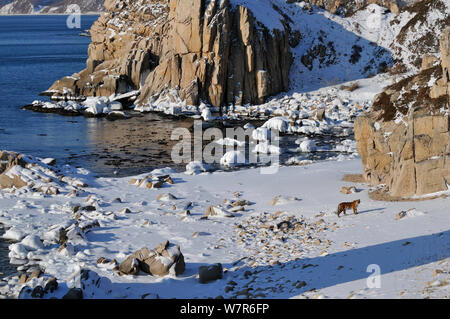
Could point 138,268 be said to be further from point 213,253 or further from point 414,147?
point 414,147

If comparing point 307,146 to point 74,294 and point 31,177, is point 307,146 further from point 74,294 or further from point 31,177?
point 74,294

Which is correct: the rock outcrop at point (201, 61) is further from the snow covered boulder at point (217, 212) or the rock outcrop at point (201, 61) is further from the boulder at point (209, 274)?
the boulder at point (209, 274)

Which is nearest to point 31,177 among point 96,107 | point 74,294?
point 74,294

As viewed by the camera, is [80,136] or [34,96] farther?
[34,96]

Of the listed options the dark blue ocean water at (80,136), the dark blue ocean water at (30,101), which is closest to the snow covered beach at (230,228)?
the dark blue ocean water at (80,136)

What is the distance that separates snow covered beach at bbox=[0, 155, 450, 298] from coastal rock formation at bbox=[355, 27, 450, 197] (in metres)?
1.33

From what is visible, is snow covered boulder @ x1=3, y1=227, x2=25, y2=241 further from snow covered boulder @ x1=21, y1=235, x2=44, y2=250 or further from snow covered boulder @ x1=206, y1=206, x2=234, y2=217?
snow covered boulder @ x1=206, y1=206, x2=234, y2=217

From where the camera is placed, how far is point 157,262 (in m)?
19.6

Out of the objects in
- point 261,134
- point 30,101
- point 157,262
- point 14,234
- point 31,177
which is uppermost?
point 30,101

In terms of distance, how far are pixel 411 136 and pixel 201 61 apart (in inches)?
1634

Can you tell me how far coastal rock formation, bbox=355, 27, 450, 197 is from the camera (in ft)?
79.9

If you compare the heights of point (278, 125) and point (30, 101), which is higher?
point (30, 101)

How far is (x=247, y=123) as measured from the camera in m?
55.1
